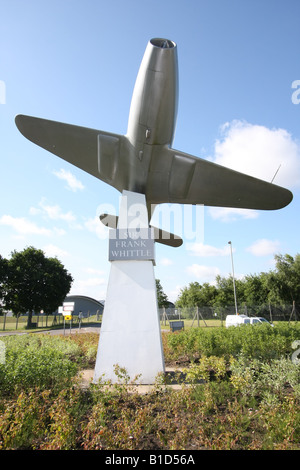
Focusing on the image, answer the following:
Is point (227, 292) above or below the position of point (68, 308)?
above

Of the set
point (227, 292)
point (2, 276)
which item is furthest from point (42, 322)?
point (227, 292)

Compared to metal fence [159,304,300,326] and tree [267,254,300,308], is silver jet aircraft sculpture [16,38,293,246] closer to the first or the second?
metal fence [159,304,300,326]

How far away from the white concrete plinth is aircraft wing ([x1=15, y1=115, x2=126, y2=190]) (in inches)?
135

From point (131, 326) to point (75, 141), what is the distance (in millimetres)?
5884

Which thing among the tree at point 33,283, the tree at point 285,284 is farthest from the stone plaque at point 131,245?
the tree at point 285,284

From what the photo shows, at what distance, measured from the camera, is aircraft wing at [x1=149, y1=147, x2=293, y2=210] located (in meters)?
8.53

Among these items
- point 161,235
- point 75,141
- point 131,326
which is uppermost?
point 75,141

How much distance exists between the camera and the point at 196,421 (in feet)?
13.4

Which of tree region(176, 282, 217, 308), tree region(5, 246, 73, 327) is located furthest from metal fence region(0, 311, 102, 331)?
tree region(176, 282, 217, 308)

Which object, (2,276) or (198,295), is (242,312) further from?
(2,276)

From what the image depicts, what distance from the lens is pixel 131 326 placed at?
688 cm
